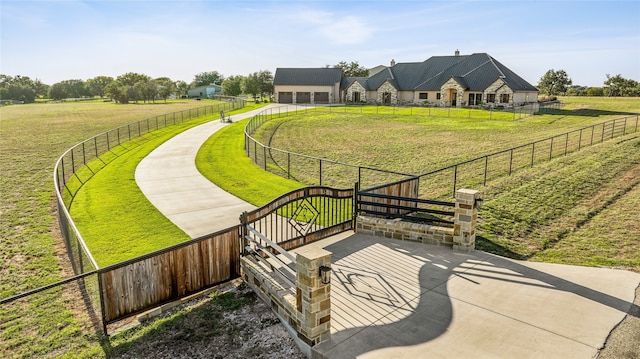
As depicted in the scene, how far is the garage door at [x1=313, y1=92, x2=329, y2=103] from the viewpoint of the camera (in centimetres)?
7256

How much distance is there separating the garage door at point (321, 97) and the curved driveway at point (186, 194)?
47.0 meters

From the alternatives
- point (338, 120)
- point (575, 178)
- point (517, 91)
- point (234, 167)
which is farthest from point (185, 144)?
point (517, 91)

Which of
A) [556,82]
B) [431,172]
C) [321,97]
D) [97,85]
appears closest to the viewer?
[431,172]

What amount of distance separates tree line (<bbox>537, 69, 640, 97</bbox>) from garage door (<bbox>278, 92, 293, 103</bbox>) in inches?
2366

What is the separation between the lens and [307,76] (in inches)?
2908

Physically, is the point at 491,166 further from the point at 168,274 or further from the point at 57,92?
the point at 57,92

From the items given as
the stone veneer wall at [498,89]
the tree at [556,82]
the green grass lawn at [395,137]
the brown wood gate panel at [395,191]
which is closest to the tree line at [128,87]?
the green grass lawn at [395,137]

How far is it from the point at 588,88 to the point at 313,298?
3984 inches

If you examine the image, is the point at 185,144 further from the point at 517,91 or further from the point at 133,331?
the point at 517,91

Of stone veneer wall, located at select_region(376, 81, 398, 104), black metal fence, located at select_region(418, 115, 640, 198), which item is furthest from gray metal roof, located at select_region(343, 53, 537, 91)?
black metal fence, located at select_region(418, 115, 640, 198)

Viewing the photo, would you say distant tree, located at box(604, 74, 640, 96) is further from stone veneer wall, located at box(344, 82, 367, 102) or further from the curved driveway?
the curved driveway

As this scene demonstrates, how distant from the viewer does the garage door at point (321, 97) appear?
72.6 meters

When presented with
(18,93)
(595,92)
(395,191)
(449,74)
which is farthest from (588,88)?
(18,93)

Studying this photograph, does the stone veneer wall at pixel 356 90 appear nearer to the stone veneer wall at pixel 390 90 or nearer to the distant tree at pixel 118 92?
the stone veneer wall at pixel 390 90
